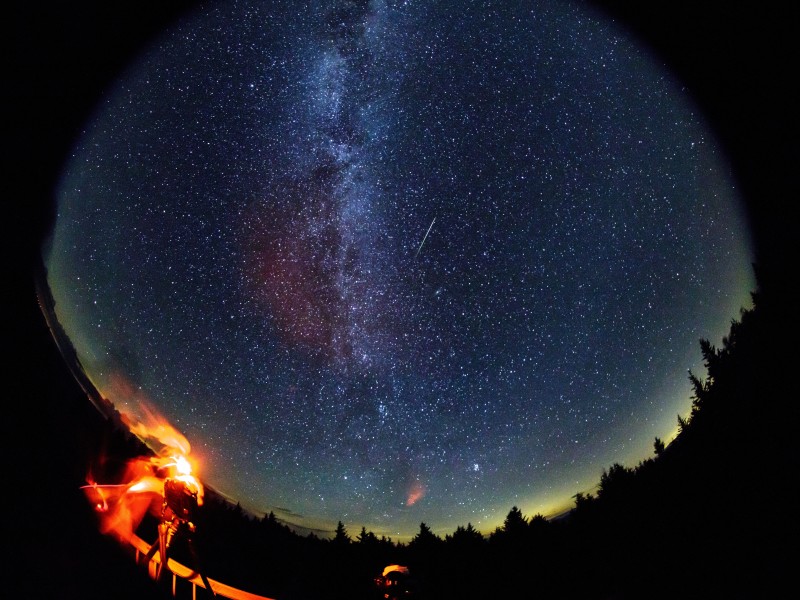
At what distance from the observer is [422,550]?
2772 cm

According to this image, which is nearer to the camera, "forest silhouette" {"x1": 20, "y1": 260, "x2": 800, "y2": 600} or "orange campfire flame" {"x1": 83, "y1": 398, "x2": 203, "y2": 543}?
"orange campfire flame" {"x1": 83, "y1": 398, "x2": 203, "y2": 543}

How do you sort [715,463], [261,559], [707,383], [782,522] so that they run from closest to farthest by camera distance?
[782,522] → [715,463] → [707,383] → [261,559]

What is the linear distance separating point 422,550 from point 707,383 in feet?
80.8

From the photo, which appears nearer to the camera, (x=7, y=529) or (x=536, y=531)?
(x=7, y=529)

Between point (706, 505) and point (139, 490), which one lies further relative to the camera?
point (706, 505)

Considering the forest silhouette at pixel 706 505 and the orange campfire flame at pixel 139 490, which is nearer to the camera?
the orange campfire flame at pixel 139 490

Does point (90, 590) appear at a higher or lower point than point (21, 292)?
lower

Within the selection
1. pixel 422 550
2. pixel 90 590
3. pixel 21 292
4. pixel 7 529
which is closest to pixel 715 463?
pixel 90 590

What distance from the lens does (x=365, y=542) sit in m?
27.3

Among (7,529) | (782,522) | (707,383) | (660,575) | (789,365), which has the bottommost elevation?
(660,575)

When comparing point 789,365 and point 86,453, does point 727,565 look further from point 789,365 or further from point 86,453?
point 86,453

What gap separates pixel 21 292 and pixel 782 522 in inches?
478

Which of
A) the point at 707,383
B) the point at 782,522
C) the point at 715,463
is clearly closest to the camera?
the point at 782,522

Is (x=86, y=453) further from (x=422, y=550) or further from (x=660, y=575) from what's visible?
(x=422, y=550)
